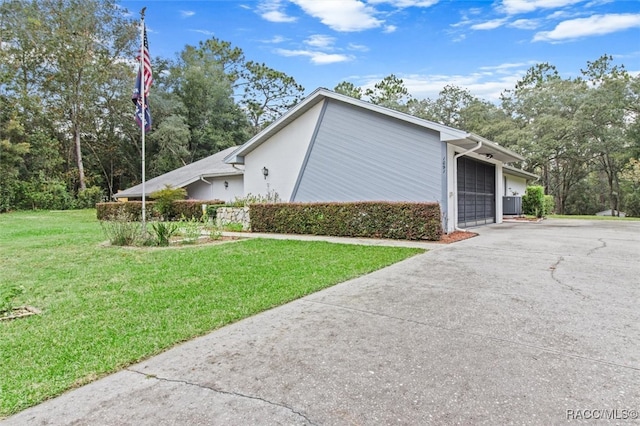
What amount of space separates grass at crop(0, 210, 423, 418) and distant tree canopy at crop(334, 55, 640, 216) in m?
25.2

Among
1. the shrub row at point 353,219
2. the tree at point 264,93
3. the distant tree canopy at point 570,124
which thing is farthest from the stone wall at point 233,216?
the tree at point 264,93

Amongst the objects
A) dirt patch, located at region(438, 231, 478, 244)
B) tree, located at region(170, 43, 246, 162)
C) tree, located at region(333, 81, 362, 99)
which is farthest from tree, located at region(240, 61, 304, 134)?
dirt patch, located at region(438, 231, 478, 244)

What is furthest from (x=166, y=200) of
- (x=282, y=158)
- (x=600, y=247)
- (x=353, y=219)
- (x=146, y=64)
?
(x=600, y=247)

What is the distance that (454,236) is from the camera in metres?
10.1

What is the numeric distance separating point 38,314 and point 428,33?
14.1 metres

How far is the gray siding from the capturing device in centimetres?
1073

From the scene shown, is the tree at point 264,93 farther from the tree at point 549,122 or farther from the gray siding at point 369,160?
the gray siding at point 369,160

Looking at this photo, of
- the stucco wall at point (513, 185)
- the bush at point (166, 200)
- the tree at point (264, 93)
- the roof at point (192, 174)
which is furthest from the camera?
the tree at point (264, 93)

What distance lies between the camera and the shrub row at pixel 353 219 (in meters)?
9.29

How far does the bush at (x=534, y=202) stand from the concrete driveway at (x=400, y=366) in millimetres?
16420

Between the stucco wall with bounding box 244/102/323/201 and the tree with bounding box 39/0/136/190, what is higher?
the tree with bounding box 39/0/136/190

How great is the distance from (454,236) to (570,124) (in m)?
22.0

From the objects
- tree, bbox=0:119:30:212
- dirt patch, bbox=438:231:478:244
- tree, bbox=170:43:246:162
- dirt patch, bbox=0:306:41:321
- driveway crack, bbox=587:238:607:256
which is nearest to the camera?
dirt patch, bbox=0:306:41:321

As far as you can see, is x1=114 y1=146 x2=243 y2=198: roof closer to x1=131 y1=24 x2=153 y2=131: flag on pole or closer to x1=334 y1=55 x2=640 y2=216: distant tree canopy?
x1=131 y1=24 x2=153 y2=131: flag on pole
